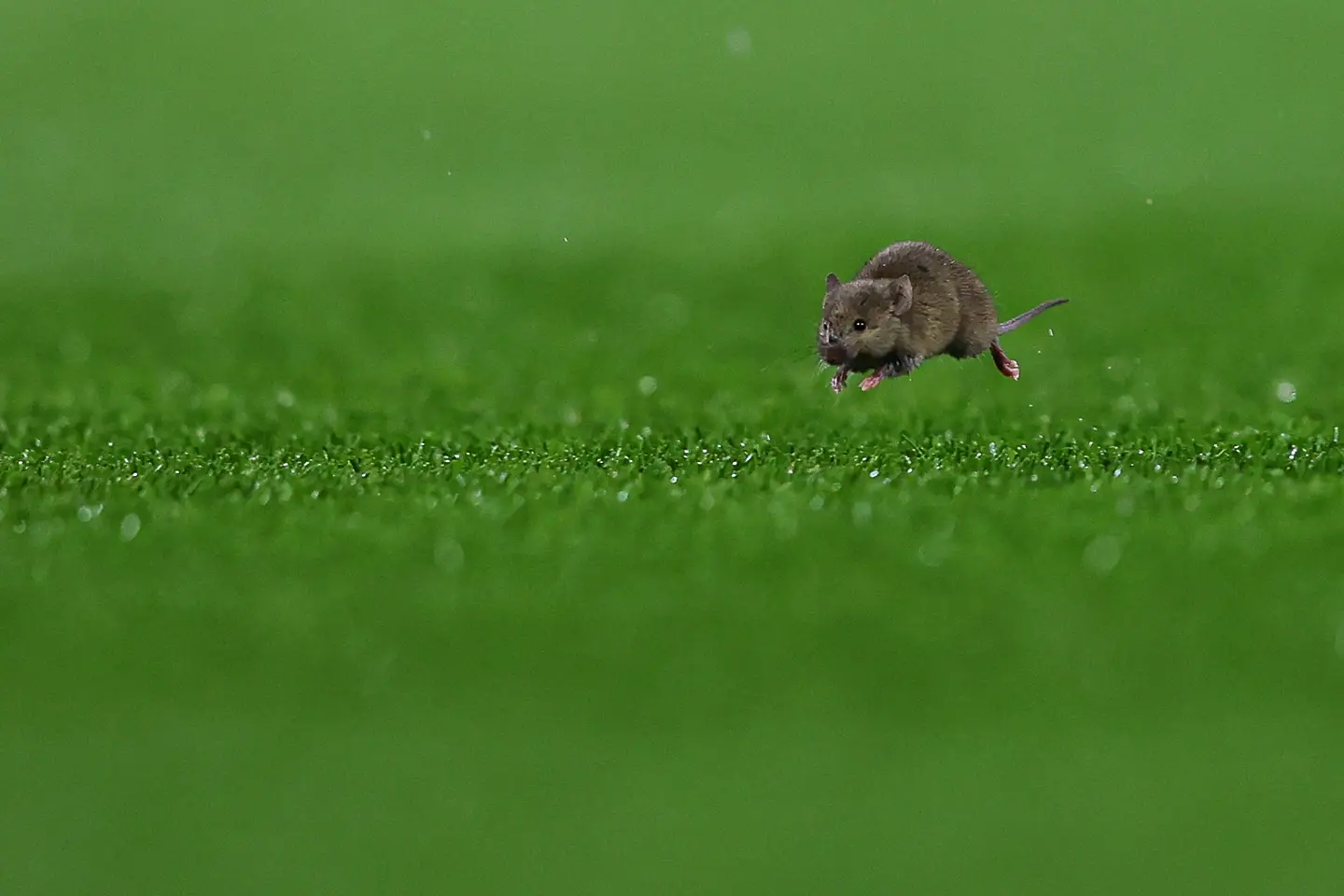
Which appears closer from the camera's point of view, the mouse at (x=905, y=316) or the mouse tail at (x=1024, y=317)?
the mouse at (x=905, y=316)

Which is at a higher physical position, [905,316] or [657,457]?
[905,316]

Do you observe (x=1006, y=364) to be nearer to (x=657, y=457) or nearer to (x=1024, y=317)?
(x=1024, y=317)

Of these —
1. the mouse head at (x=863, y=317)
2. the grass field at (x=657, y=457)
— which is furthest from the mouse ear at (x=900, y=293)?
the grass field at (x=657, y=457)

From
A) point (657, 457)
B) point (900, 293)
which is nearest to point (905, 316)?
point (900, 293)

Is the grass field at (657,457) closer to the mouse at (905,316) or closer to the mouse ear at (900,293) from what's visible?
the mouse at (905,316)

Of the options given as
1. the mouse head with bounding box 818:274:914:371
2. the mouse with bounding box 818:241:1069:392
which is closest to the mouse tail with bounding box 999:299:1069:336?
the mouse with bounding box 818:241:1069:392

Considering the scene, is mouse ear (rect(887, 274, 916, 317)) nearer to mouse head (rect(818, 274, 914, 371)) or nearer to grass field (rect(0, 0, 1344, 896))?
mouse head (rect(818, 274, 914, 371))

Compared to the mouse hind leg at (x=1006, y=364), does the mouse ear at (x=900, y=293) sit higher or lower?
higher
